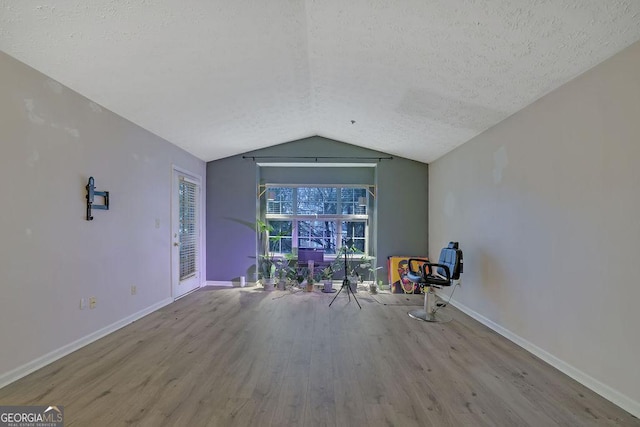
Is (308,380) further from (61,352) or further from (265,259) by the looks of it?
(265,259)

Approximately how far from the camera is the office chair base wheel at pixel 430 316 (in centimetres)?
365

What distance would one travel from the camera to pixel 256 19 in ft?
7.27

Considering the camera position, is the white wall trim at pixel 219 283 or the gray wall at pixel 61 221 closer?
the gray wall at pixel 61 221

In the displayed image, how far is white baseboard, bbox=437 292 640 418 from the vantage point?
1871mm

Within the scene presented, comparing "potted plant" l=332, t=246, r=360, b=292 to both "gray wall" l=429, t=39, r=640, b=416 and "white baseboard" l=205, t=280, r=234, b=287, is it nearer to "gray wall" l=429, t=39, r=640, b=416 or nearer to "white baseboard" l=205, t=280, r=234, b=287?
"white baseboard" l=205, t=280, r=234, b=287

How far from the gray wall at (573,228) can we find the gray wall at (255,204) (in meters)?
1.86

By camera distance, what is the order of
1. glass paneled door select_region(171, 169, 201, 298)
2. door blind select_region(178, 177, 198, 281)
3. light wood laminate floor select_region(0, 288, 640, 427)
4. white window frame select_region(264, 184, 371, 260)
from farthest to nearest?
white window frame select_region(264, 184, 371, 260) < door blind select_region(178, 177, 198, 281) < glass paneled door select_region(171, 169, 201, 298) < light wood laminate floor select_region(0, 288, 640, 427)

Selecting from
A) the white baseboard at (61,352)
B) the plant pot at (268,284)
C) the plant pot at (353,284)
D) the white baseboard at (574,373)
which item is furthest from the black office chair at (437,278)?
the white baseboard at (61,352)

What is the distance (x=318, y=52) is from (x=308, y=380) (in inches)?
113

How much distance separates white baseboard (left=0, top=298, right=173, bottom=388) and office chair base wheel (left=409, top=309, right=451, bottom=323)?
3.48 meters

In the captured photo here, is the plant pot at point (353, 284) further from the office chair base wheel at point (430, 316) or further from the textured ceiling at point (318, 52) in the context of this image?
the textured ceiling at point (318, 52)

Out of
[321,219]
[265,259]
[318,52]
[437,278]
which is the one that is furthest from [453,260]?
[265,259]

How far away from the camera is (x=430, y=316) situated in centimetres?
370

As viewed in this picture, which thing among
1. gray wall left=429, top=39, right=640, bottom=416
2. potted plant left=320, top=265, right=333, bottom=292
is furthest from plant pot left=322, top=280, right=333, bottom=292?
gray wall left=429, top=39, right=640, bottom=416
